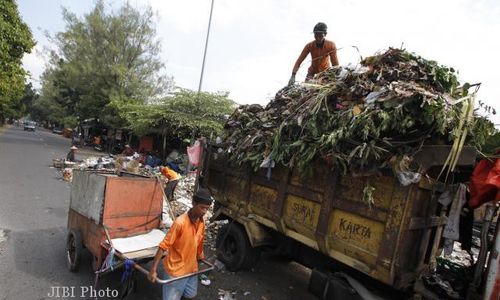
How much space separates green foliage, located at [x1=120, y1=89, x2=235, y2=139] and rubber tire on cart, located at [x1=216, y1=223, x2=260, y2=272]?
12233mm

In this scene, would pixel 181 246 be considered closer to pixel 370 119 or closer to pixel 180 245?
pixel 180 245

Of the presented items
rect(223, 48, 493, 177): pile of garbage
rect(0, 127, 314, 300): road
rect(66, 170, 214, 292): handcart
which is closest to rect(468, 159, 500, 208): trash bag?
rect(223, 48, 493, 177): pile of garbage

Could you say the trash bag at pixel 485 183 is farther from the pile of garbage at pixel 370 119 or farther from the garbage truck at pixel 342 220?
the pile of garbage at pixel 370 119

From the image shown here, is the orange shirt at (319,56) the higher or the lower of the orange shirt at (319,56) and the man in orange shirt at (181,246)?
the higher

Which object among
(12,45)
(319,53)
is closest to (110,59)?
(12,45)

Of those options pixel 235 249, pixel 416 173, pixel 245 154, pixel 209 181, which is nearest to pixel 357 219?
pixel 416 173

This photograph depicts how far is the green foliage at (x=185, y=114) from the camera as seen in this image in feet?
59.2

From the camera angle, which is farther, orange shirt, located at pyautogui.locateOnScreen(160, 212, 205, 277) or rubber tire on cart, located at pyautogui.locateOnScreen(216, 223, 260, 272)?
rubber tire on cart, located at pyautogui.locateOnScreen(216, 223, 260, 272)

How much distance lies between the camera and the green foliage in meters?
18.0

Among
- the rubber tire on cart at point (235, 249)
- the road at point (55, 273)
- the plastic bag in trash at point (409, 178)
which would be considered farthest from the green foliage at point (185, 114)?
the plastic bag in trash at point (409, 178)

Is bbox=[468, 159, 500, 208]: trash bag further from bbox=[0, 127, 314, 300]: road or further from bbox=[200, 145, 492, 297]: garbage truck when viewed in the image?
bbox=[0, 127, 314, 300]: road

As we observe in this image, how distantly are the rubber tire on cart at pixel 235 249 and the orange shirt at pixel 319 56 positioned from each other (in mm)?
3032

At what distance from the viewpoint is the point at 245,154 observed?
4.98m

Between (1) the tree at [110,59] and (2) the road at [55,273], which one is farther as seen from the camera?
(1) the tree at [110,59]
